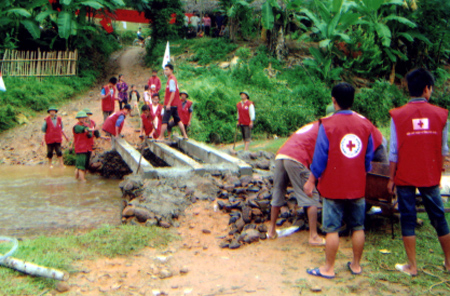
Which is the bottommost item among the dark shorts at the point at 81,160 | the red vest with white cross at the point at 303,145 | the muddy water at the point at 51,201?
the muddy water at the point at 51,201

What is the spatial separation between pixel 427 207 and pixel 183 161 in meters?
5.07

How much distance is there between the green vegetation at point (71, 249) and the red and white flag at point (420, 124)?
307cm

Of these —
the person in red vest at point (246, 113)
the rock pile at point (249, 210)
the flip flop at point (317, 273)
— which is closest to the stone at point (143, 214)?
the rock pile at point (249, 210)

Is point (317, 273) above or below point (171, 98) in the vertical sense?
below

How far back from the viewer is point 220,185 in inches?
277

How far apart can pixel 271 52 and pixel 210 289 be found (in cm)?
1844

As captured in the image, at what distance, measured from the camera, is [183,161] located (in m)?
8.33

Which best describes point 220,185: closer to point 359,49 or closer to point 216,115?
point 216,115

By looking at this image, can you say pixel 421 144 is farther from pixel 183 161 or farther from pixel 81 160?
pixel 81 160

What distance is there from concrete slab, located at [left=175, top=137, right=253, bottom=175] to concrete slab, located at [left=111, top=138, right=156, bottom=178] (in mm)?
1222

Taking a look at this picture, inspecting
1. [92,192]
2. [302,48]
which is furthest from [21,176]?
[302,48]

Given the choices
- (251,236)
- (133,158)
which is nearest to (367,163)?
(251,236)

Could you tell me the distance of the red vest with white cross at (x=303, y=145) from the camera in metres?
4.85

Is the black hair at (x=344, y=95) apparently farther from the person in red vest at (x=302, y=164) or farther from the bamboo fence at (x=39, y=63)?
the bamboo fence at (x=39, y=63)
